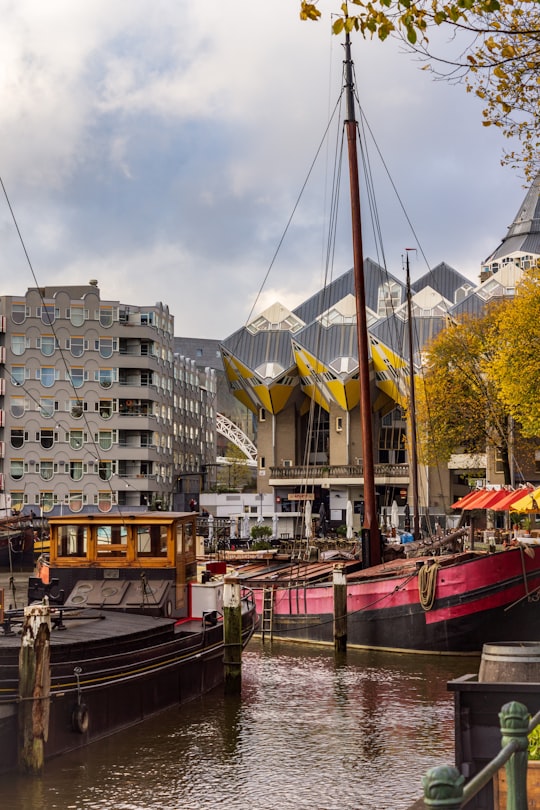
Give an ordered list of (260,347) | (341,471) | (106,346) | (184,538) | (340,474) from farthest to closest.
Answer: (260,347) → (341,471) → (340,474) → (106,346) → (184,538)

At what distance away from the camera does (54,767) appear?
60.1 feet

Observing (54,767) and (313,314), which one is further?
(313,314)

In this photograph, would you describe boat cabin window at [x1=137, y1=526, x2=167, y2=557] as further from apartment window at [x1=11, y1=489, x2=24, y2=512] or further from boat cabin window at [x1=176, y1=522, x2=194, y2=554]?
apartment window at [x1=11, y1=489, x2=24, y2=512]

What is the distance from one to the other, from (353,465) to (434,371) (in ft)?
125

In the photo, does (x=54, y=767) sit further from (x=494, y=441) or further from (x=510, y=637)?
(x=494, y=441)

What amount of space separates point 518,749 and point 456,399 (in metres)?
64.4

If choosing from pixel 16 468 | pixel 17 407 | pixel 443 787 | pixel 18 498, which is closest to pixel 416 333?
pixel 17 407

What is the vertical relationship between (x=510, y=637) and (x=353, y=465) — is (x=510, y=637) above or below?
below

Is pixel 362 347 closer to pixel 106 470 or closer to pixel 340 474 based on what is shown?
pixel 106 470

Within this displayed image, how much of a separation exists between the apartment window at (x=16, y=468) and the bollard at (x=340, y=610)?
72004 mm

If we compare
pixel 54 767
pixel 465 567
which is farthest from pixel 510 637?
pixel 54 767

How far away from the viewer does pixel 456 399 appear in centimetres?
6975

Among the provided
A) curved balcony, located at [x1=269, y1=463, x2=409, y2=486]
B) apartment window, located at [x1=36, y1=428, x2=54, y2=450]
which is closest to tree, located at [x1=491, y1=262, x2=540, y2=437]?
curved balcony, located at [x1=269, y1=463, x2=409, y2=486]

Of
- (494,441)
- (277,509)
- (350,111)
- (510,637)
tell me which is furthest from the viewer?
(277,509)
